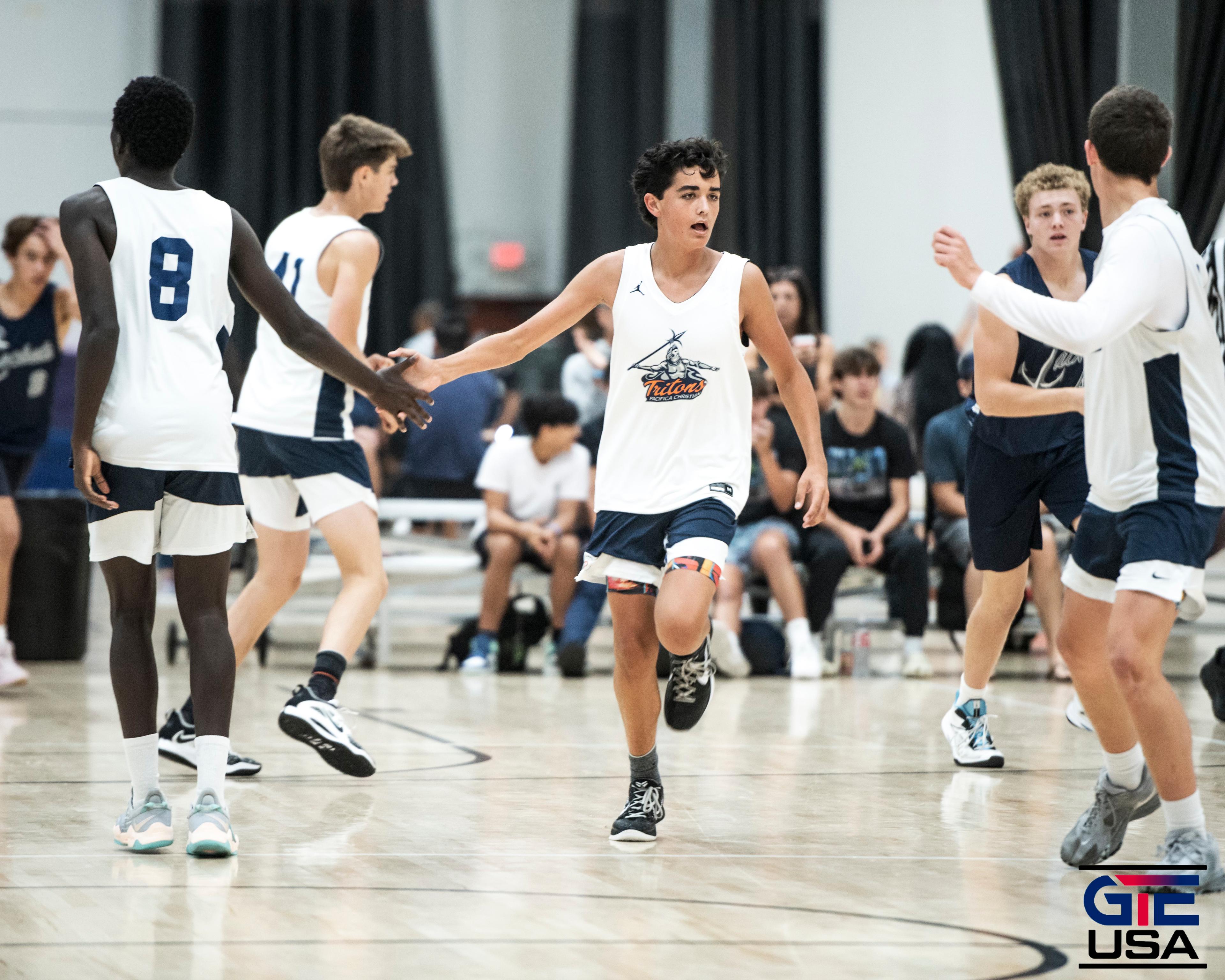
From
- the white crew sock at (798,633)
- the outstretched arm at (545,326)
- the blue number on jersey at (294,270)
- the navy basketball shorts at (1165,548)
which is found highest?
the blue number on jersey at (294,270)

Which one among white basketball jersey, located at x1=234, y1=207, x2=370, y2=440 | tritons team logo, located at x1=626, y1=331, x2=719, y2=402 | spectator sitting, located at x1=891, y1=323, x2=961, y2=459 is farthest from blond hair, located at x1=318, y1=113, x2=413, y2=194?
spectator sitting, located at x1=891, y1=323, x2=961, y2=459

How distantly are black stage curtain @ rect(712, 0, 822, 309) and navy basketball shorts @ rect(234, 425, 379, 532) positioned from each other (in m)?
8.14

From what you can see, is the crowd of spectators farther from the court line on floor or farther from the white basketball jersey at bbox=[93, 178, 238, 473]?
the court line on floor

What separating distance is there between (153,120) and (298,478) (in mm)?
1324

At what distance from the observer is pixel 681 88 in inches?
491

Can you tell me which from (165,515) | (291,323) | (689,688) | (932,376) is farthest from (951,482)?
(165,515)

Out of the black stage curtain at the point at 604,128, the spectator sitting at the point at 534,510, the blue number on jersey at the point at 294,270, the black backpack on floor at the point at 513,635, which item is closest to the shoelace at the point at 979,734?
the blue number on jersey at the point at 294,270

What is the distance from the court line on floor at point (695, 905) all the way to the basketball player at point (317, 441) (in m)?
1.32

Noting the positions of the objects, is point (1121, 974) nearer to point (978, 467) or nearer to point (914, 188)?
point (978, 467)

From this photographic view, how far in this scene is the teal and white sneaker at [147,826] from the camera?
3309 mm

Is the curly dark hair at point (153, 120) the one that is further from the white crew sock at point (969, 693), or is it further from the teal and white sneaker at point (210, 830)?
the white crew sock at point (969, 693)

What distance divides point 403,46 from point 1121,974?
11005mm

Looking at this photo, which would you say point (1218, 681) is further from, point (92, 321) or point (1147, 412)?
point (92, 321)

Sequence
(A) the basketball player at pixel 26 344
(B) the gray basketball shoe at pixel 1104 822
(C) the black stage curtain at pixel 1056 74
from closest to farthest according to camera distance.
A: (B) the gray basketball shoe at pixel 1104 822 → (A) the basketball player at pixel 26 344 → (C) the black stage curtain at pixel 1056 74
